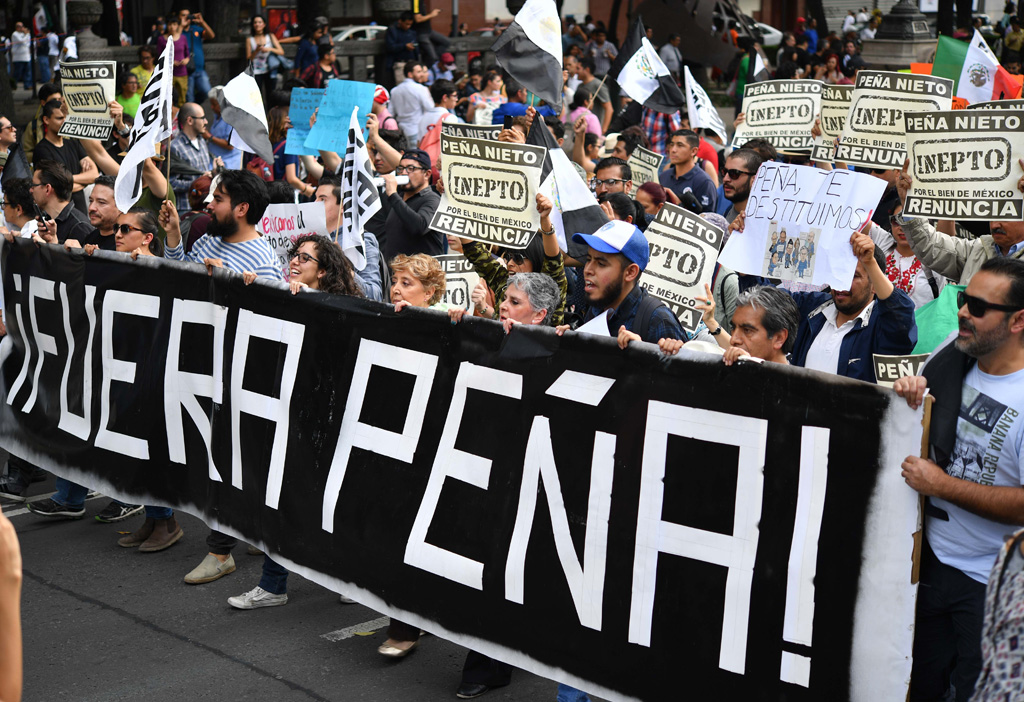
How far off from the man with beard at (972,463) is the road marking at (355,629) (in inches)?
103

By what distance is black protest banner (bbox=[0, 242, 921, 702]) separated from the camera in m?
3.48

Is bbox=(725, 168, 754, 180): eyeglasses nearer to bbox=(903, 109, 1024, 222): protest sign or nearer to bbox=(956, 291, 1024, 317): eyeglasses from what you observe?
bbox=(903, 109, 1024, 222): protest sign

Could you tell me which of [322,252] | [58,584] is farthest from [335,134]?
[58,584]

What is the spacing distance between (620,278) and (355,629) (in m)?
2.02

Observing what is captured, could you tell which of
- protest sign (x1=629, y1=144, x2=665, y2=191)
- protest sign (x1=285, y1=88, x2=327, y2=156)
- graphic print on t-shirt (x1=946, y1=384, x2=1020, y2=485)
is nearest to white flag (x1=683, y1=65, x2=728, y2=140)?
protest sign (x1=629, y1=144, x2=665, y2=191)

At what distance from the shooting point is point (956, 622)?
3.44 metres

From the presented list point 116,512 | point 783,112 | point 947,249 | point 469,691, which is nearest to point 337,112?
point 116,512

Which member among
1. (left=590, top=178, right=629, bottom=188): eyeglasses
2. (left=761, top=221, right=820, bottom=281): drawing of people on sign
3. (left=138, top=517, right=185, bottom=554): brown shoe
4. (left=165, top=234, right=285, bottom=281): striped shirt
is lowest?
(left=138, top=517, right=185, bottom=554): brown shoe

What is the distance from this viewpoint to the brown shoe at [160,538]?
624 cm

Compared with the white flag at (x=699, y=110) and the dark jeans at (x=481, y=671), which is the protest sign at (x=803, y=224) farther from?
the white flag at (x=699, y=110)

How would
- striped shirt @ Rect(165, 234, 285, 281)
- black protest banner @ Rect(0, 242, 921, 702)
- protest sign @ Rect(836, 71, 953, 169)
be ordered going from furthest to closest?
protest sign @ Rect(836, 71, 953, 169) < striped shirt @ Rect(165, 234, 285, 281) < black protest banner @ Rect(0, 242, 921, 702)

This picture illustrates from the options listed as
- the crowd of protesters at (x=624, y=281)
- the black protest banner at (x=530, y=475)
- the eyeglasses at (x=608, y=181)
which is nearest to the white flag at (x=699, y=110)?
the crowd of protesters at (x=624, y=281)

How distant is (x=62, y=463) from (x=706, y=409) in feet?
12.9

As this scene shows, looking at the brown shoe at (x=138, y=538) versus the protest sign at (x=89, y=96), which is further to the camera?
the protest sign at (x=89, y=96)
